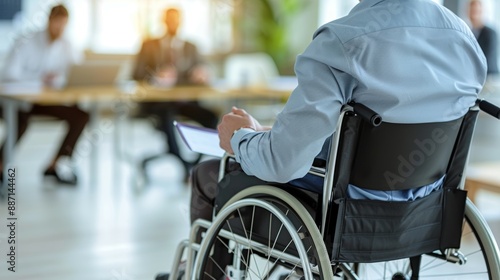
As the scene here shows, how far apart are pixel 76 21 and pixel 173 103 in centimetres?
344

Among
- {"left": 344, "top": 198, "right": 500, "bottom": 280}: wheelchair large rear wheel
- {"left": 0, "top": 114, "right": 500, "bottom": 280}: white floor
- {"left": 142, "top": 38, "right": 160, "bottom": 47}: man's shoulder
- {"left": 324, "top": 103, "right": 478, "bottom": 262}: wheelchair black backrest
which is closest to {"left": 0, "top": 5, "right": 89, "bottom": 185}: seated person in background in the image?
{"left": 0, "top": 114, "right": 500, "bottom": 280}: white floor

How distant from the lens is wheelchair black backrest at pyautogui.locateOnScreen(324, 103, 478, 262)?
64.8 inches

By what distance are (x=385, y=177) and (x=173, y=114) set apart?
124 inches

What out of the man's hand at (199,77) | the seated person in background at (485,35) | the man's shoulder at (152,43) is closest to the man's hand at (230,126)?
the man's hand at (199,77)

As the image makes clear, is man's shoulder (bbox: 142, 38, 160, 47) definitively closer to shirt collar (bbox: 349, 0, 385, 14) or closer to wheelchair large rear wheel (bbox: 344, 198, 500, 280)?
wheelchair large rear wheel (bbox: 344, 198, 500, 280)

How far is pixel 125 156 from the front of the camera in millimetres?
5383

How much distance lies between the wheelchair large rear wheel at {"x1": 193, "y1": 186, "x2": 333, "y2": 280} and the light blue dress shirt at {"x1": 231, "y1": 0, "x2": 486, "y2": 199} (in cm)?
7

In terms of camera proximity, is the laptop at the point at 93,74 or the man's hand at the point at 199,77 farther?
the man's hand at the point at 199,77

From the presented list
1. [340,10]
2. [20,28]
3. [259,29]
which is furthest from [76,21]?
[340,10]

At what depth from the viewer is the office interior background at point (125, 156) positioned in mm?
3078

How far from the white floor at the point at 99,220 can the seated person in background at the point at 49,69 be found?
17 cm

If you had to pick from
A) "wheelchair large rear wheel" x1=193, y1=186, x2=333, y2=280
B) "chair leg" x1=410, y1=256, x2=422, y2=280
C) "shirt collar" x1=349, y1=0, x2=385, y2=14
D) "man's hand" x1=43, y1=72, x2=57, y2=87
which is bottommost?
"man's hand" x1=43, y1=72, x2=57, y2=87

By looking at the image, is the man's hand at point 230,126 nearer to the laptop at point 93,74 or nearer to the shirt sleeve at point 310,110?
the shirt sleeve at point 310,110

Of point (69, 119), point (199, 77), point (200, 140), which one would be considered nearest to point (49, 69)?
point (69, 119)
